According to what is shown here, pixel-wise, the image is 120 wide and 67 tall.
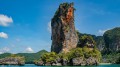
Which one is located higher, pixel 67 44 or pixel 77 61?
pixel 67 44

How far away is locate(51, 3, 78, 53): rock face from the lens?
125m

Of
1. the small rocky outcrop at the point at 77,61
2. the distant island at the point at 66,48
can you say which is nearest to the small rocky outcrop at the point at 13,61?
the distant island at the point at 66,48

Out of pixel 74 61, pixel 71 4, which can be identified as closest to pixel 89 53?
pixel 74 61

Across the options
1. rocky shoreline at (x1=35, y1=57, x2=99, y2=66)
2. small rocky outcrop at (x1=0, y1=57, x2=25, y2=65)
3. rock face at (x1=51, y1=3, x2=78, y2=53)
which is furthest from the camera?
rock face at (x1=51, y1=3, x2=78, y2=53)

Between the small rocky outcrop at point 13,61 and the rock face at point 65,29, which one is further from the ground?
the rock face at point 65,29

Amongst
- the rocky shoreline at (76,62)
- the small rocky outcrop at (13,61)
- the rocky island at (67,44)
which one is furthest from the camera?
the small rocky outcrop at (13,61)

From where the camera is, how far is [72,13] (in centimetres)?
12838

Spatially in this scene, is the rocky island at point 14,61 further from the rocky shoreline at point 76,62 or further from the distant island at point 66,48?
the rocky shoreline at point 76,62

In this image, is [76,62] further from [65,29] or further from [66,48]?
[65,29]

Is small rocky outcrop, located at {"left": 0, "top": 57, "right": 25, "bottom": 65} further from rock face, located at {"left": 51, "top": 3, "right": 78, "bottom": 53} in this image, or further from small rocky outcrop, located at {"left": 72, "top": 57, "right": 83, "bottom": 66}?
small rocky outcrop, located at {"left": 72, "top": 57, "right": 83, "bottom": 66}

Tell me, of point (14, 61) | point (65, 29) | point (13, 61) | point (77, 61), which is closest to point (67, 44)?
point (65, 29)

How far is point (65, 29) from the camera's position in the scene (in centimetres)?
12488

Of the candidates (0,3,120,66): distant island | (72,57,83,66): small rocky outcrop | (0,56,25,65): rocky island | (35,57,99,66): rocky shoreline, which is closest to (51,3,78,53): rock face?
(0,3,120,66): distant island

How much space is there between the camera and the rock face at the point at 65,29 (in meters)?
125
